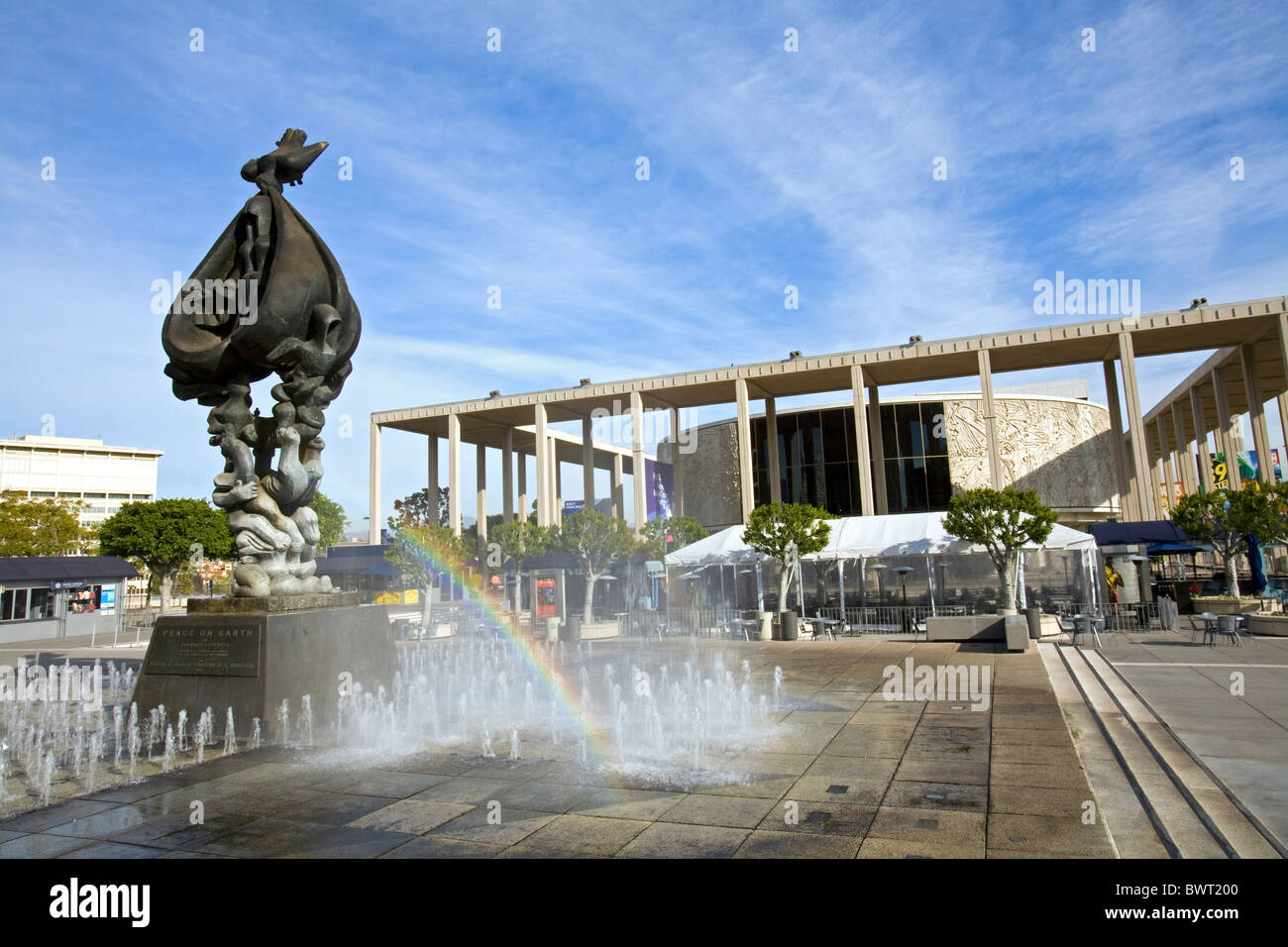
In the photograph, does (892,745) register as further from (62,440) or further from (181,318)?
(62,440)

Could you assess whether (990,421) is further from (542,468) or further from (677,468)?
(542,468)

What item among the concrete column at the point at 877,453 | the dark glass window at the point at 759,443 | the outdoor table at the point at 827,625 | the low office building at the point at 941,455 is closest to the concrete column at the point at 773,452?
the low office building at the point at 941,455

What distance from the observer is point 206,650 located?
30.0 ft

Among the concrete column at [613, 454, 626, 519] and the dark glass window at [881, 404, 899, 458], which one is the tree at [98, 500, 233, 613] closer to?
the concrete column at [613, 454, 626, 519]

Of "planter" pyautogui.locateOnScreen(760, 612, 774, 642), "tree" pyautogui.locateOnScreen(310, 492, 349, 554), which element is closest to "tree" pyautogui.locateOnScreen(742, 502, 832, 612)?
"planter" pyautogui.locateOnScreen(760, 612, 774, 642)

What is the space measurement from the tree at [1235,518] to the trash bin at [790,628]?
12821mm

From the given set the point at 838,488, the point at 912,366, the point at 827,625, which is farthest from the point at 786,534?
the point at 838,488

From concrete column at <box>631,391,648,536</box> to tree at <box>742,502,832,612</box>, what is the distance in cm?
1982

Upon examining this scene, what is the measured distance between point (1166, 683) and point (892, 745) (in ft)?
21.4

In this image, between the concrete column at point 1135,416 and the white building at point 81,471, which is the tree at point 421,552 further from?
the white building at point 81,471

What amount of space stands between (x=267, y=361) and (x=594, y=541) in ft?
84.4

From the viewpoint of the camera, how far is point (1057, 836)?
520cm

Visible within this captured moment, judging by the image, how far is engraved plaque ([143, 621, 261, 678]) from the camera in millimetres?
8914
